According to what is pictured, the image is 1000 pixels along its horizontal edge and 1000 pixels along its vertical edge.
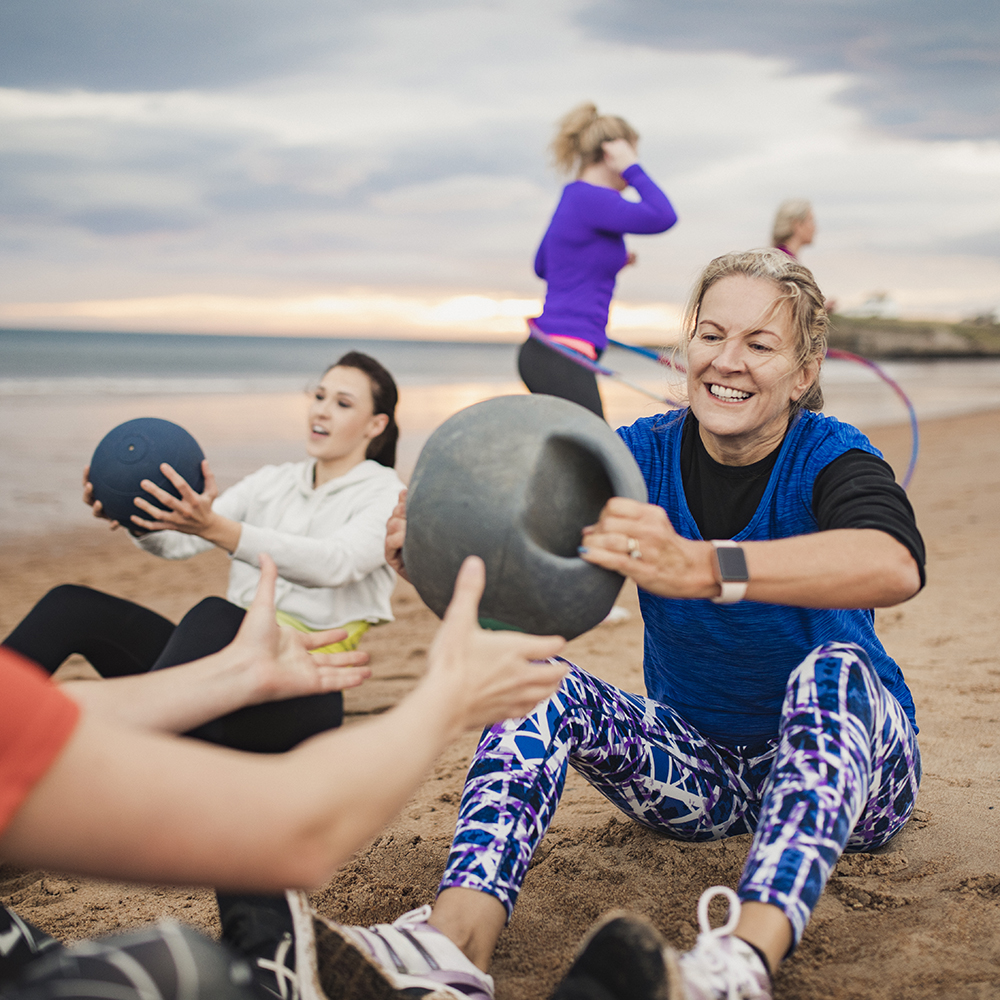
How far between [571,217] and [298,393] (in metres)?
17.8

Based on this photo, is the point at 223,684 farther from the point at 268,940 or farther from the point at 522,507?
the point at 522,507

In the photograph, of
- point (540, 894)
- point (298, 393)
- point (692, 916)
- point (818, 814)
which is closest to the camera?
point (818, 814)

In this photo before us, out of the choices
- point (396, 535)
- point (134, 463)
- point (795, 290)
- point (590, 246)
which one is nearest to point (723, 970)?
point (396, 535)

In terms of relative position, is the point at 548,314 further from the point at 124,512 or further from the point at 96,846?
the point at 96,846

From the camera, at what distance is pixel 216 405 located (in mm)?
18344

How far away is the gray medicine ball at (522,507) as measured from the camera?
75.3 inches

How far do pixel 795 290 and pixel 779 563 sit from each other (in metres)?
0.87

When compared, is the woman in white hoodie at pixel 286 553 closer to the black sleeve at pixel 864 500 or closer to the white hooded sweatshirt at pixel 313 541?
the white hooded sweatshirt at pixel 313 541

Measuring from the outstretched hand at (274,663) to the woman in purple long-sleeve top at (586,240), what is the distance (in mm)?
3222

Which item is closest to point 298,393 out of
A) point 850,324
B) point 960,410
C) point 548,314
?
point 960,410

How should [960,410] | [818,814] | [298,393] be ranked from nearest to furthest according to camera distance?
1. [818,814]
2. [960,410]
3. [298,393]

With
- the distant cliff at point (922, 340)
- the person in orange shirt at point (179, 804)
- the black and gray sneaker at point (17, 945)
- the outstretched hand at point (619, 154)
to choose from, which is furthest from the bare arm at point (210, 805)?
the distant cliff at point (922, 340)

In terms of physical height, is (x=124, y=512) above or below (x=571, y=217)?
below

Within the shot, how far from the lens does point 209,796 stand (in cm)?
112
